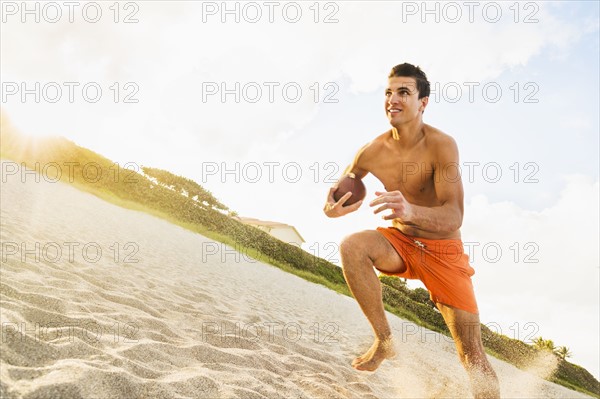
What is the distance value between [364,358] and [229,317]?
1.71 metres

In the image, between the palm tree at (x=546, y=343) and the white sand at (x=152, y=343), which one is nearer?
the white sand at (x=152, y=343)

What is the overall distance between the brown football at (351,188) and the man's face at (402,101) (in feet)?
1.81

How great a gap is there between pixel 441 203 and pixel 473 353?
103cm

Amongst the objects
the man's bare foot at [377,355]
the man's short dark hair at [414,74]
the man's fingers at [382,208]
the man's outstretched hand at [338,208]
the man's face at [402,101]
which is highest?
the man's short dark hair at [414,74]

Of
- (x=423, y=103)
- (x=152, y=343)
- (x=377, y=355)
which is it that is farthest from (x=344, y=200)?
(x=152, y=343)

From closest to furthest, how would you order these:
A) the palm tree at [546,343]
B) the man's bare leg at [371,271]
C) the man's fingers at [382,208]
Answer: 1. the man's fingers at [382,208]
2. the man's bare leg at [371,271]
3. the palm tree at [546,343]

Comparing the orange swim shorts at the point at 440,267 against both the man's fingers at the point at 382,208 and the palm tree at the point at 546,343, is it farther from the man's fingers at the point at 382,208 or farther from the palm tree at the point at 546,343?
the palm tree at the point at 546,343

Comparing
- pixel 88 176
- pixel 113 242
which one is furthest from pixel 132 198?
pixel 113 242

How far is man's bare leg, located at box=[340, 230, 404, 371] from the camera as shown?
3309 mm

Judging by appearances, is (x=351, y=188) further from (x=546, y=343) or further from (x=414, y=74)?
(x=546, y=343)

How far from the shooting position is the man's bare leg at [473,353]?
306cm

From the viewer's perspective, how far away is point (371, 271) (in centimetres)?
330

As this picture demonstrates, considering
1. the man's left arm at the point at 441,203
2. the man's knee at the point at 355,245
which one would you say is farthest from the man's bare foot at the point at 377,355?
the man's left arm at the point at 441,203

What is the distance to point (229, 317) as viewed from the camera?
4.68 metres
